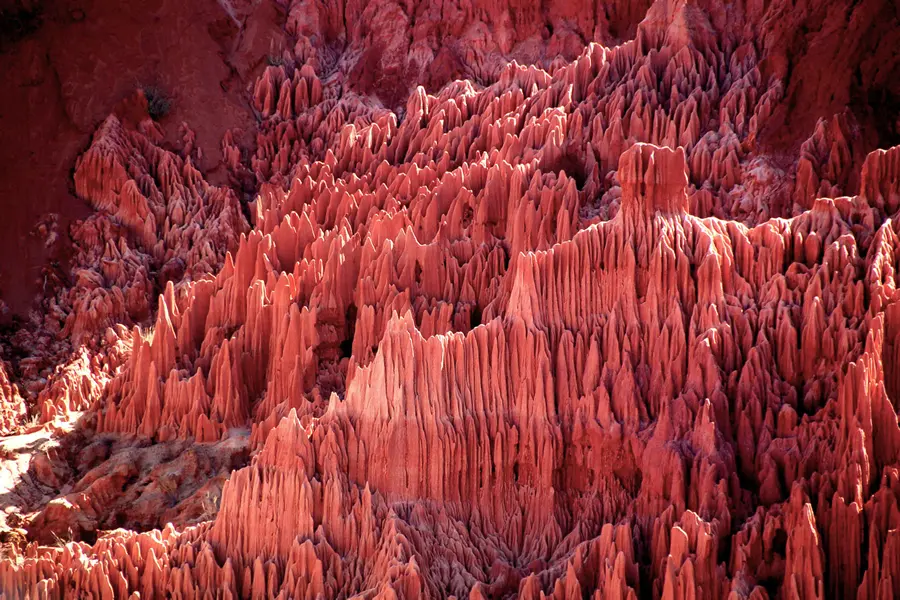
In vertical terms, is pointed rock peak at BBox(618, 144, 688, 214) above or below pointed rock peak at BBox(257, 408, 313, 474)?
above

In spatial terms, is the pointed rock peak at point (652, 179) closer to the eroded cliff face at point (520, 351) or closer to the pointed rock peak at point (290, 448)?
the eroded cliff face at point (520, 351)

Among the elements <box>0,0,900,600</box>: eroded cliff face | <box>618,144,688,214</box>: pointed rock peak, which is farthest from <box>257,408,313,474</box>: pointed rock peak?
<box>618,144,688,214</box>: pointed rock peak

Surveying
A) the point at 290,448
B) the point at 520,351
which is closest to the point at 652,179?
the point at 520,351

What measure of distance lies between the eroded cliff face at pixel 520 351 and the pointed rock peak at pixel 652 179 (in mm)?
56

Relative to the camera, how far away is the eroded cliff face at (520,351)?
790 inches

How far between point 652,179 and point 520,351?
393cm

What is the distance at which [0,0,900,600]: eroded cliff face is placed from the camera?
20078 millimetres

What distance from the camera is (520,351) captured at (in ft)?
74.8

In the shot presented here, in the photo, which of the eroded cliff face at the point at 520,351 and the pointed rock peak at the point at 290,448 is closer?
the eroded cliff face at the point at 520,351

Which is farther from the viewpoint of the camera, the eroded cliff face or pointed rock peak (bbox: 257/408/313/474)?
pointed rock peak (bbox: 257/408/313/474)

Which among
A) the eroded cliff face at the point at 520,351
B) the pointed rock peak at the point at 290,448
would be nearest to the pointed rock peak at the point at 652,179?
the eroded cliff face at the point at 520,351

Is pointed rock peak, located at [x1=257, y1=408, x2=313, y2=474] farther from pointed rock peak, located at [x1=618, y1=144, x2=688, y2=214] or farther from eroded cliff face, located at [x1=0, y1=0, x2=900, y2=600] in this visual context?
pointed rock peak, located at [x1=618, y1=144, x2=688, y2=214]

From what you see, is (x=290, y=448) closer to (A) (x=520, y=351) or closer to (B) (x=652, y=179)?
(A) (x=520, y=351)

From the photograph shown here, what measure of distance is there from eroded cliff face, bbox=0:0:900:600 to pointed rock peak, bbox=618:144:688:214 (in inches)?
2.2
